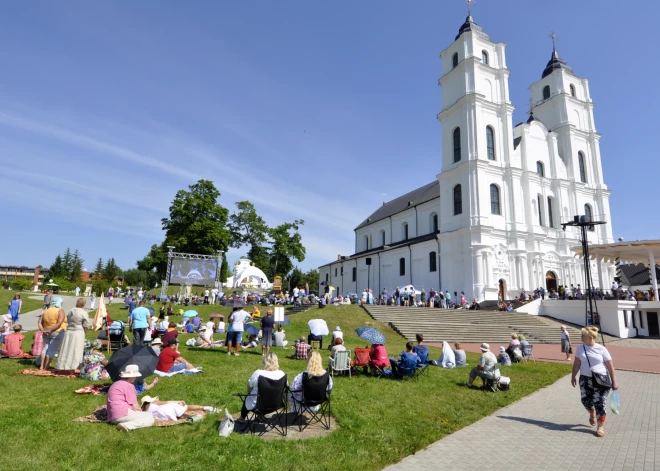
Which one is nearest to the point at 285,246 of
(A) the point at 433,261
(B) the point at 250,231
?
(B) the point at 250,231

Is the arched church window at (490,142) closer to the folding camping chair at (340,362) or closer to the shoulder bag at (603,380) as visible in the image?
the folding camping chair at (340,362)

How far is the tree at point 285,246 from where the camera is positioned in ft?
181

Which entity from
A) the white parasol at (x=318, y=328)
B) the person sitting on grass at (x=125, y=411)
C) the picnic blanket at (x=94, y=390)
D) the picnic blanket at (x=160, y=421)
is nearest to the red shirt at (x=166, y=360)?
the picnic blanket at (x=94, y=390)

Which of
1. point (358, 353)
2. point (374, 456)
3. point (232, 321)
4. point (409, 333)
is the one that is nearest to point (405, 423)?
point (374, 456)

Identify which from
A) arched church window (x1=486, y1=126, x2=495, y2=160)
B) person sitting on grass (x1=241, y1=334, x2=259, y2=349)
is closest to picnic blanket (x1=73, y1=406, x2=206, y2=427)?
person sitting on grass (x1=241, y1=334, x2=259, y2=349)

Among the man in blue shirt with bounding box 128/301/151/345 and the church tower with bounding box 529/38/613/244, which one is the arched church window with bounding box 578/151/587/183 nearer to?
the church tower with bounding box 529/38/613/244

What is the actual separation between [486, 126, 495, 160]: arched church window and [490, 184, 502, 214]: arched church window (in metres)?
2.92

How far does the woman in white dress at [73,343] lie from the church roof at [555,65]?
165 feet

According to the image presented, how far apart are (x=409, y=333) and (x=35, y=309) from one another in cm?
2791

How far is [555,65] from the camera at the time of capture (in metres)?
44.0

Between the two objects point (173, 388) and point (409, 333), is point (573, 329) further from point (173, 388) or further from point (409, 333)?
point (173, 388)

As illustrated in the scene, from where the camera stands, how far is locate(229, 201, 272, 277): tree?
185 feet

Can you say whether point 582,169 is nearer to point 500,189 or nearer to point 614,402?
point 500,189

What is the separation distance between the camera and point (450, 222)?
3678 centimetres
